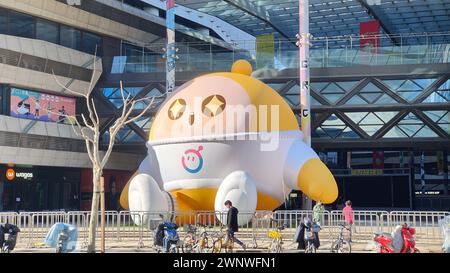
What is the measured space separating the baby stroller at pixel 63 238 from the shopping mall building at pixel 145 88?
18.6m

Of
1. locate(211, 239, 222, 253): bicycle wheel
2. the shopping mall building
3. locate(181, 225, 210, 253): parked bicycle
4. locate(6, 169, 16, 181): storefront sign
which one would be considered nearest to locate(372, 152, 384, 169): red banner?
the shopping mall building

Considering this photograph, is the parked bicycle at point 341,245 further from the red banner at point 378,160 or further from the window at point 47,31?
the red banner at point 378,160

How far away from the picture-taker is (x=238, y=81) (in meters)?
21.8

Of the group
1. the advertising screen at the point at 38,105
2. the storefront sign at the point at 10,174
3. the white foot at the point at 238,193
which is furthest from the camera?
the storefront sign at the point at 10,174

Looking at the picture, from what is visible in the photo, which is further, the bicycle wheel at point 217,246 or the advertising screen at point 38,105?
the advertising screen at point 38,105

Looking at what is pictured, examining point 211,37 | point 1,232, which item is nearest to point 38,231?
point 1,232

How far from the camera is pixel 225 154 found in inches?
811

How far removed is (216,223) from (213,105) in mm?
4144

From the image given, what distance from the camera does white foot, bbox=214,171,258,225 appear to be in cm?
1970

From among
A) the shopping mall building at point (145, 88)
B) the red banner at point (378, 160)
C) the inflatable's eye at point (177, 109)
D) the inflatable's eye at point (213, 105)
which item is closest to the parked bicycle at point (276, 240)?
the inflatable's eye at point (213, 105)

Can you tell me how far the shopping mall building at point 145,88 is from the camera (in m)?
32.8

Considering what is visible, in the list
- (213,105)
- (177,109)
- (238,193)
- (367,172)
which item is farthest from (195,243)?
(367,172)

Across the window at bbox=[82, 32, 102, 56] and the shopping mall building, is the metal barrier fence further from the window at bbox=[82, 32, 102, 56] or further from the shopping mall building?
the window at bbox=[82, 32, 102, 56]
